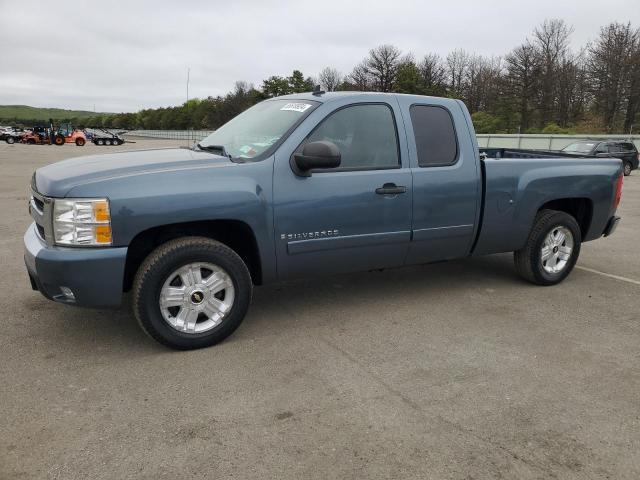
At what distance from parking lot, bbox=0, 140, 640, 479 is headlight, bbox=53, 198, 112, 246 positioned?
84 centimetres

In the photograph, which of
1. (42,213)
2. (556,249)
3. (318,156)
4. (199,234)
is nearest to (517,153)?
(556,249)

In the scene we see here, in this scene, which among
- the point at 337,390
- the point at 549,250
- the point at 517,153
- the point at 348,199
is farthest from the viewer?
the point at 517,153

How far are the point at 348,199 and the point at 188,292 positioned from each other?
1387 mm

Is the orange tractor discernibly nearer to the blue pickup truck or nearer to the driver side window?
the blue pickup truck

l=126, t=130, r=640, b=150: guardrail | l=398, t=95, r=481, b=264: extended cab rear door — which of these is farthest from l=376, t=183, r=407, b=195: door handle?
l=126, t=130, r=640, b=150: guardrail

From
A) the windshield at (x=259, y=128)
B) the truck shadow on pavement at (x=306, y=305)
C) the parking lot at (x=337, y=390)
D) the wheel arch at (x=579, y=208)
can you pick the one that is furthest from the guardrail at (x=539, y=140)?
the parking lot at (x=337, y=390)

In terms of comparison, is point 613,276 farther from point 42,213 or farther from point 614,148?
point 614,148

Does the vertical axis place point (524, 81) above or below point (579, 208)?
above

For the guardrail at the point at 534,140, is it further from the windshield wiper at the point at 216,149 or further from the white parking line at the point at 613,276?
the windshield wiper at the point at 216,149

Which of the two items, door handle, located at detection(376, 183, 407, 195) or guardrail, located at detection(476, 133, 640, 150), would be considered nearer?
door handle, located at detection(376, 183, 407, 195)

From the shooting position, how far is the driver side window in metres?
4.32

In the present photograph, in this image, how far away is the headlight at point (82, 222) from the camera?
3.44 meters

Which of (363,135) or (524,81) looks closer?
(363,135)

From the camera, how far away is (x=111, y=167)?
150 inches
